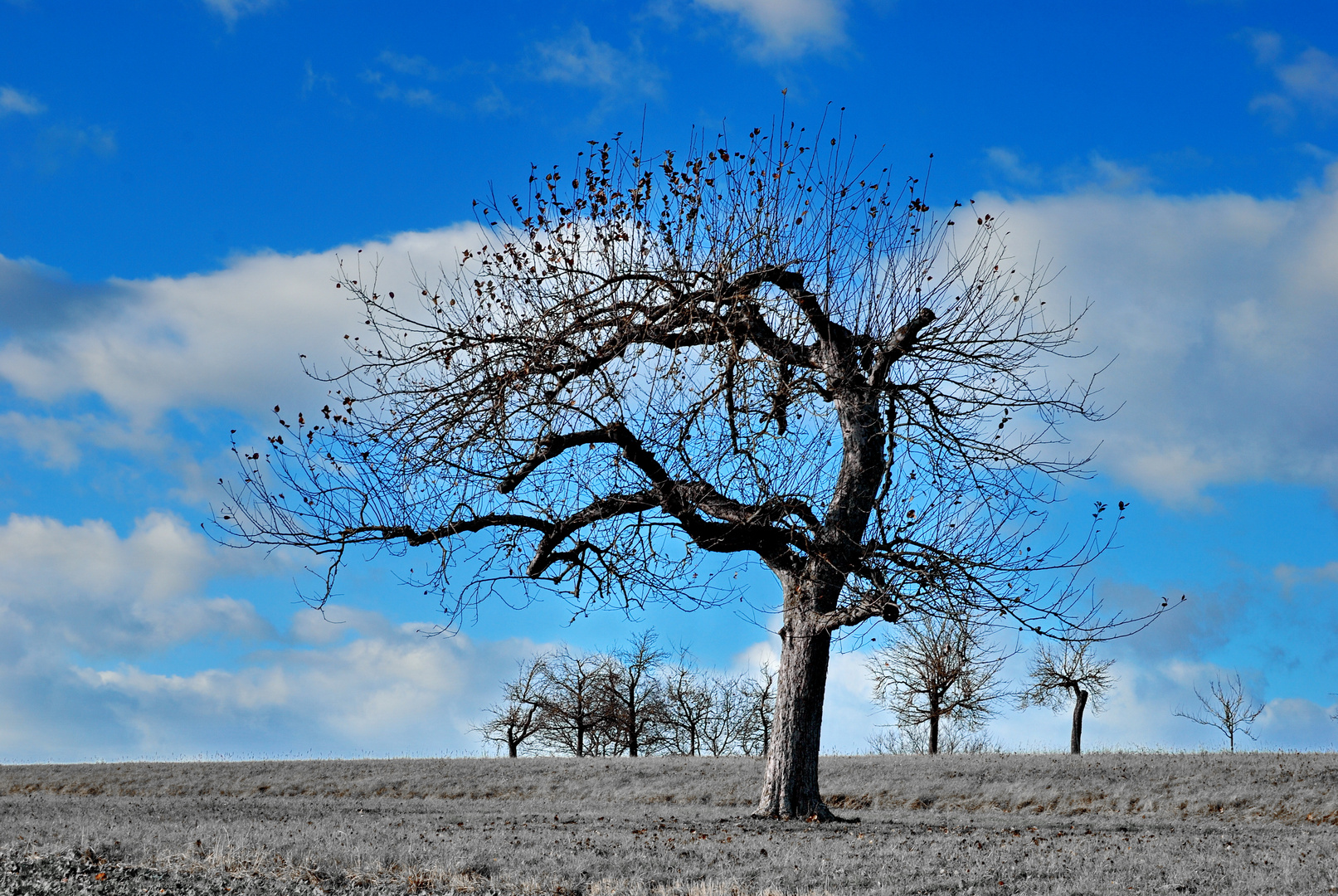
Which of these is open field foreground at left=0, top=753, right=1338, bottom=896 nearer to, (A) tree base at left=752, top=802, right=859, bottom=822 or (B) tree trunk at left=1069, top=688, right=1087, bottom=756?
(A) tree base at left=752, top=802, right=859, bottom=822

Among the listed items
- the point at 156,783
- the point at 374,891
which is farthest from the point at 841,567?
the point at 156,783

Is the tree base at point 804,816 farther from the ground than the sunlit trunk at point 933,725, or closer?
closer

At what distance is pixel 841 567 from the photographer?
14234mm

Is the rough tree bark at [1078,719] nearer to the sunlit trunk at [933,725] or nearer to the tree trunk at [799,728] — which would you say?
the sunlit trunk at [933,725]

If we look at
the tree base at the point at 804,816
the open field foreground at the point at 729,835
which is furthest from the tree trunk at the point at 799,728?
the open field foreground at the point at 729,835

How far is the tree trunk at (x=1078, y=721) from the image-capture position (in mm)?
36594

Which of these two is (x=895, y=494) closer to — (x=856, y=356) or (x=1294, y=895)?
(x=856, y=356)

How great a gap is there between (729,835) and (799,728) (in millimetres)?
2817

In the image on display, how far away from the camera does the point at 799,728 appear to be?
15.2 meters

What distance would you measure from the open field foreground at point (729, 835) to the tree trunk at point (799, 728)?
0.68 meters

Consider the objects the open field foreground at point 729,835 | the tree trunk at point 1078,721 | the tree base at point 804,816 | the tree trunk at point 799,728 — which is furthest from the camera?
the tree trunk at point 1078,721

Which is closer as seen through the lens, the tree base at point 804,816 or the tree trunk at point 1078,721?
the tree base at point 804,816

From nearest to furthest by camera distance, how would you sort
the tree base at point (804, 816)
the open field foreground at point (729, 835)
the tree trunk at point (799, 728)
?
the open field foreground at point (729, 835) → the tree base at point (804, 816) → the tree trunk at point (799, 728)

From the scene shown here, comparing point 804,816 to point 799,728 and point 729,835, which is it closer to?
point 799,728
